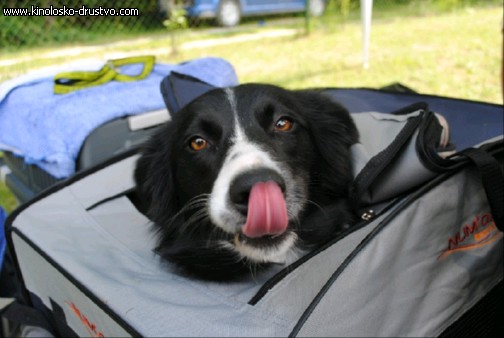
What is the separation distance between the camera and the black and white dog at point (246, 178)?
1092 mm

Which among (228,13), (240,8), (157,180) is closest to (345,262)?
(157,180)

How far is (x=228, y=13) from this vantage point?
838 cm

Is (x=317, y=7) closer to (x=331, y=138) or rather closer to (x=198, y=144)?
(x=331, y=138)

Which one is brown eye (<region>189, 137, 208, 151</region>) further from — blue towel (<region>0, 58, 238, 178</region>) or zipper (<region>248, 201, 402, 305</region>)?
blue towel (<region>0, 58, 238, 178</region>)

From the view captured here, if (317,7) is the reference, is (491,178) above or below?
below

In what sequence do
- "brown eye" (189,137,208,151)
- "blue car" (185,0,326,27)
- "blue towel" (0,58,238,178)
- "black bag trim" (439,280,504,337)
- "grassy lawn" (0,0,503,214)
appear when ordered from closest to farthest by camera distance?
"black bag trim" (439,280,504,337) < "brown eye" (189,137,208,151) < "blue towel" (0,58,238,178) < "grassy lawn" (0,0,503,214) < "blue car" (185,0,326,27)

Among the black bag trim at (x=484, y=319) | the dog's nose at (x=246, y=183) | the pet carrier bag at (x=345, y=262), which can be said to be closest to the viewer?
the pet carrier bag at (x=345, y=262)

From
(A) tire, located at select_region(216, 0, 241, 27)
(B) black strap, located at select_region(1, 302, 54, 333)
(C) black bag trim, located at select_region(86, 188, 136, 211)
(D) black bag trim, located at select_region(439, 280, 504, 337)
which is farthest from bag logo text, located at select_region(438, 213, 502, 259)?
(A) tire, located at select_region(216, 0, 241, 27)

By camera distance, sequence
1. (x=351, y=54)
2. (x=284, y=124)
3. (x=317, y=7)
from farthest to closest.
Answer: (x=317, y=7) < (x=351, y=54) < (x=284, y=124)

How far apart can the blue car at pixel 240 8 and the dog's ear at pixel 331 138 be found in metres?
5.77

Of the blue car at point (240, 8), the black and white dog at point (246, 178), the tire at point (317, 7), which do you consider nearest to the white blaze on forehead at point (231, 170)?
the black and white dog at point (246, 178)

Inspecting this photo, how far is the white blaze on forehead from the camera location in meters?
1.09

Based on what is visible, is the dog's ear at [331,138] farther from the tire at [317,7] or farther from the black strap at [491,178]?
the tire at [317,7]

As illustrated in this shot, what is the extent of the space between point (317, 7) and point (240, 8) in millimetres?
Answer: 1364
